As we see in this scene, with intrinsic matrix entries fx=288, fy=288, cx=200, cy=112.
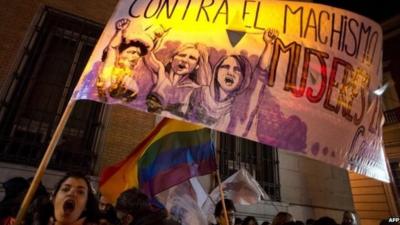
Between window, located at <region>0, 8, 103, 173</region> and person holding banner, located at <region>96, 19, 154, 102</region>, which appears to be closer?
person holding banner, located at <region>96, 19, 154, 102</region>

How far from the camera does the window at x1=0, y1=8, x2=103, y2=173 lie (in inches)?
234

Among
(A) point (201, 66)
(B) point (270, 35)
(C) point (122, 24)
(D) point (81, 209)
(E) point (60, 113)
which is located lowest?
(D) point (81, 209)

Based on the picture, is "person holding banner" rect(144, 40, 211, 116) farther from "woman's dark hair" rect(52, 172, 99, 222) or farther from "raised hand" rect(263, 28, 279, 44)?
"woman's dark hair" rect(52, 172, 99, 222)

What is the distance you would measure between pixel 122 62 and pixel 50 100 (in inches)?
211

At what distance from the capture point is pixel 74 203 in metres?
2.30

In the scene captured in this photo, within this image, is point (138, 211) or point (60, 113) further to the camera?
point (60, 113)

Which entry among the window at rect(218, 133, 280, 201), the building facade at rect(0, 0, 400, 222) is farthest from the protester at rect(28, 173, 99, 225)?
the window at rect(218, 133, 280, 201)

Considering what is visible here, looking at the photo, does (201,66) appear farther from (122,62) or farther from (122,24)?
(122,24)

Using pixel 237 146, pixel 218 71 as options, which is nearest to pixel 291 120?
pixel 218 71

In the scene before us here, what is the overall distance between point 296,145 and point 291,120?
0.56 ft

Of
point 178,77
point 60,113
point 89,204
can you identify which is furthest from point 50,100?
point 178,77

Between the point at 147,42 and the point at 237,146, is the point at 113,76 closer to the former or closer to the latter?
the point at 147,42

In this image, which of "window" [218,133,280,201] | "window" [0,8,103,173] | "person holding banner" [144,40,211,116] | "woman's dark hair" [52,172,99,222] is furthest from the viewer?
"window" [218,133,280,201]

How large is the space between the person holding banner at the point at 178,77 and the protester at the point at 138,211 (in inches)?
46.3
